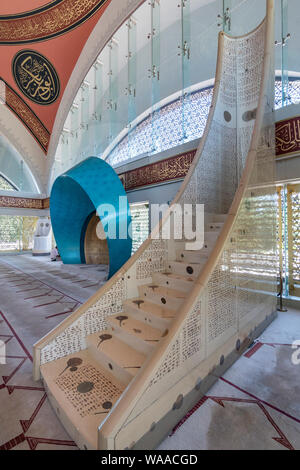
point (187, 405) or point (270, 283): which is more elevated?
point (270, 283)

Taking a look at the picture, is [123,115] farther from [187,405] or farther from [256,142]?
[187,405]

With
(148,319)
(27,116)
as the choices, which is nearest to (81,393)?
(148,319)

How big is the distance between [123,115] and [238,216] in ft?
24.3

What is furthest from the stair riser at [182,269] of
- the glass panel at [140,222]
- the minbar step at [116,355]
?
the glass panel at [140,222]

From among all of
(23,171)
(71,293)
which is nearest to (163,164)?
(71,293)

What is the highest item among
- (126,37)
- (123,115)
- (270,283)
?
(126,37)

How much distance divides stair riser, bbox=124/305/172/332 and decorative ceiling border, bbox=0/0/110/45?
7341mm

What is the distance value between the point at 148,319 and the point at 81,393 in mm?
622

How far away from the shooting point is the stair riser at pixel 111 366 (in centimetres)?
129

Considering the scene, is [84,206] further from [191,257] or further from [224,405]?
[224,405]

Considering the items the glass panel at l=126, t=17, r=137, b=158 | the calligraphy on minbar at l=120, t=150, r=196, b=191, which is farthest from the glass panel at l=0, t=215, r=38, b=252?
the glass panel at l=126, t=17, r=137, b=158

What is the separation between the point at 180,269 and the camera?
2135 mm

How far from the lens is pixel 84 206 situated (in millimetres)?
5652

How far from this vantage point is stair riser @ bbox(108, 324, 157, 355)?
Result: 1.41 meters
